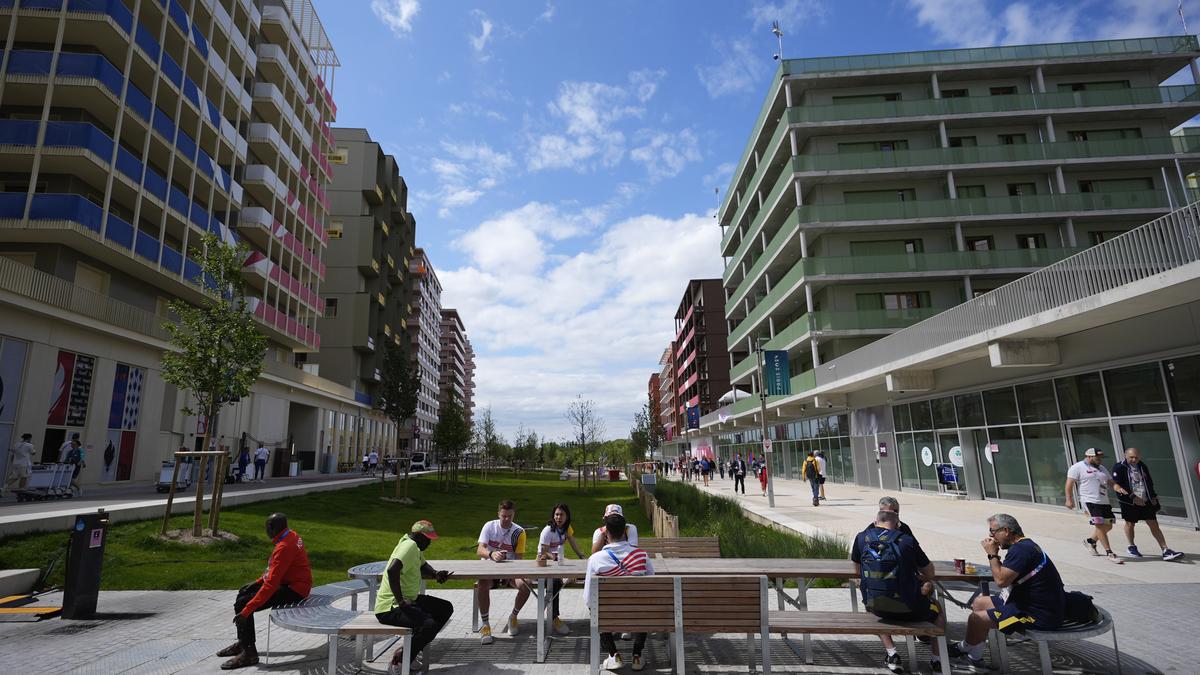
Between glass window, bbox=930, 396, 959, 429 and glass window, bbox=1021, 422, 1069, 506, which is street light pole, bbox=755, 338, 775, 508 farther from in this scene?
glass window, bbox=1021, 422, 1069, 506

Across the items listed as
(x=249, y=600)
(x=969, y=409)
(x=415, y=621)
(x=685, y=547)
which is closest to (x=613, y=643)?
(x=415, y=621)

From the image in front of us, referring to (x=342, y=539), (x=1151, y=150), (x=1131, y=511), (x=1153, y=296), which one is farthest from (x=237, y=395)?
(x=1151, y=150)

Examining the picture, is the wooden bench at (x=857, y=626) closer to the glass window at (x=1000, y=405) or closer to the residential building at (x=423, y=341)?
the glass window at (x=1000, y=405)

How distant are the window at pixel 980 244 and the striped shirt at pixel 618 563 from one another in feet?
112

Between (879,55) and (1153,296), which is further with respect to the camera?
(879,55)

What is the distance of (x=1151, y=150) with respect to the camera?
3139 centimetres

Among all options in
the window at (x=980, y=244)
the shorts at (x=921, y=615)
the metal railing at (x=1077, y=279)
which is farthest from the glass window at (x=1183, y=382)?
the window at (x=980, y=244)

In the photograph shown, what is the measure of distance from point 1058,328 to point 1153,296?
3.17 meters

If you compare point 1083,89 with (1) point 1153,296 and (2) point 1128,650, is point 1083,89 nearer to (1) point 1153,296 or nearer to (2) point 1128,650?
(1) point 1153,296

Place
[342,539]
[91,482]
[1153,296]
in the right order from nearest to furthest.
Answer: [1153,296], [342,539], [91,482]

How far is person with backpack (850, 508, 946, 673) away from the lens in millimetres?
4645

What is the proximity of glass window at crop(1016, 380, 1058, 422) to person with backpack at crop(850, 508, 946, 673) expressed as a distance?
15019 mm

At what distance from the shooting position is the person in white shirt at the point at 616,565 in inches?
202

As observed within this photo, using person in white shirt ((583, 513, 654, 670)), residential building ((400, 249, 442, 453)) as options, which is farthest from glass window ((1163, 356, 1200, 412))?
residential building ((400, 249, 442, 453))
